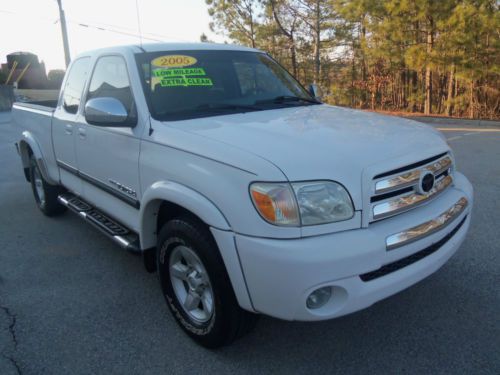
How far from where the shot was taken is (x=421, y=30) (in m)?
14.0

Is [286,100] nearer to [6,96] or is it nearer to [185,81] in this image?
[185,81]

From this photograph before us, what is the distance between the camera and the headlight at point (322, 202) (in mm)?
2121

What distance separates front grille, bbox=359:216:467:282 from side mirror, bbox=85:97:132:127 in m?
1.85

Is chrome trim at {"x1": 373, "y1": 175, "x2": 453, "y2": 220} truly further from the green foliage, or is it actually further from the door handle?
the green foliage

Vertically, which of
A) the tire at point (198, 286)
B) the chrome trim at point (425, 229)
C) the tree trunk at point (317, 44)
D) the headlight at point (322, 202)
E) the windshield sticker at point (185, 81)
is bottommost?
the tire at point (198, 286)

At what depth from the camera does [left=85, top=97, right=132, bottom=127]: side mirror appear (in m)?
2.92

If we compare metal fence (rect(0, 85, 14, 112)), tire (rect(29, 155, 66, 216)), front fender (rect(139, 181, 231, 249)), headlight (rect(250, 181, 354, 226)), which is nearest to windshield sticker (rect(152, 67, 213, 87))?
front fender (rect(139, 181, 231, 249))

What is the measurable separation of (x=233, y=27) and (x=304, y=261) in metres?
19.7

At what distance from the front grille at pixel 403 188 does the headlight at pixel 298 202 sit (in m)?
0.23

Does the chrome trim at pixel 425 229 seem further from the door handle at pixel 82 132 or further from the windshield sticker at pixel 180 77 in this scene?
the door handle at pixel 82 132

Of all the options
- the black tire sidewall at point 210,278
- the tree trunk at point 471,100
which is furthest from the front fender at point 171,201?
the tree trunk at point 471,100

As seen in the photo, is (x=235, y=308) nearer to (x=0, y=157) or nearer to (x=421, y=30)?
(x=0, y=157)

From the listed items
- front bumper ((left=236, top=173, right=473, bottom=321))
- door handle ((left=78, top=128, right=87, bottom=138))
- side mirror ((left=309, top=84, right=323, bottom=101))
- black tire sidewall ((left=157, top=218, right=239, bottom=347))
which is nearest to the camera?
front bumper ((left=236, top=173, right=473, bottom=321))

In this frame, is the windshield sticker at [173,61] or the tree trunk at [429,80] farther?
the tree trunk at [429,80]
